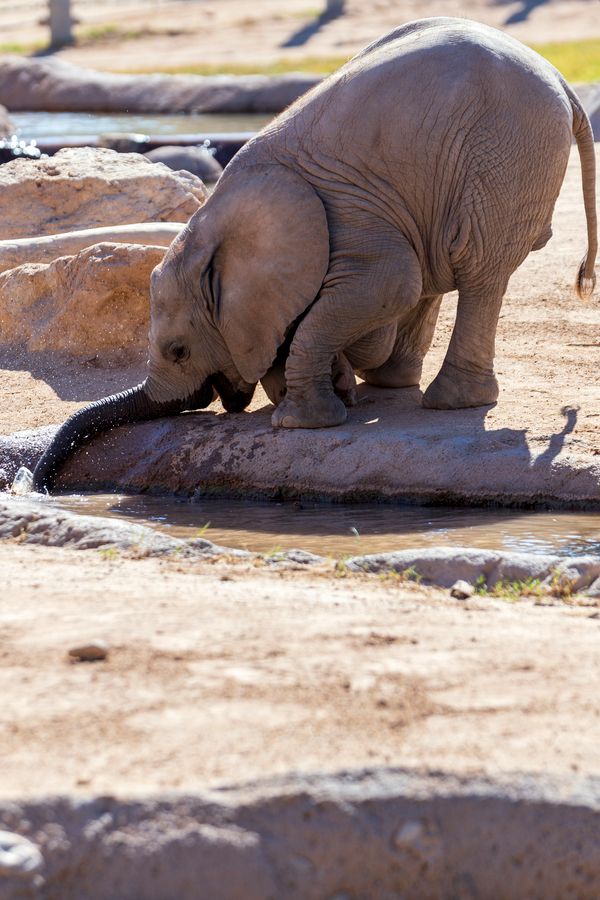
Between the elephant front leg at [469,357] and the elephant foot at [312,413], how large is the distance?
1.84 ft

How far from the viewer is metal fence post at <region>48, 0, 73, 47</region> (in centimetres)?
3469

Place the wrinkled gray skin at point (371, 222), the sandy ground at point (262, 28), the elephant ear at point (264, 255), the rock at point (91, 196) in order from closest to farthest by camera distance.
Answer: the wrinkled gray skin at point (371, 222)
the elephant ear at point (264, 255)
the rock at point (91, 196)
the sandy ground at point (262, 28)

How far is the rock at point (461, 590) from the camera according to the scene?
4590mm

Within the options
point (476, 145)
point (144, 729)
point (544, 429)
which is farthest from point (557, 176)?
point (144, 729)

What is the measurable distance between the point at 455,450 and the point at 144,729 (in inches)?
136

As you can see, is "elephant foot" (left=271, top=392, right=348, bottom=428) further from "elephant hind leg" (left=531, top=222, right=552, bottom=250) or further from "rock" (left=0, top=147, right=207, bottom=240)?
"rock" (left=0, top=147, right=207, bottom=240)

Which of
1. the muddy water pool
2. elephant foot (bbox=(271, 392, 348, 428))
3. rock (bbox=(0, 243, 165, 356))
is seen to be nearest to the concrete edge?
the muddy water pool

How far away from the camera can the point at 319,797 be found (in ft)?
9.87

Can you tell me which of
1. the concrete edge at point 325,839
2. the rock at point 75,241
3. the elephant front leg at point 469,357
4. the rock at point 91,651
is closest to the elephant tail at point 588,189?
the elephant front leg at point 469,357

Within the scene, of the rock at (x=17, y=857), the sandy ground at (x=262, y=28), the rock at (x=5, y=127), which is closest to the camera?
the rock at (x=17, y=857)

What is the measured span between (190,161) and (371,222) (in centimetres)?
1021

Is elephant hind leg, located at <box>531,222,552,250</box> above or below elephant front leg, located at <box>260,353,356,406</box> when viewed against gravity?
above

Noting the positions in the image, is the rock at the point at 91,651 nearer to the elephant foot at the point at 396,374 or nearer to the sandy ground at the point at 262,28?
the elephant foot at the point at 396,374

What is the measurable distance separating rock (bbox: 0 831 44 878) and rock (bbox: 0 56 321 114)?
73.6ft
